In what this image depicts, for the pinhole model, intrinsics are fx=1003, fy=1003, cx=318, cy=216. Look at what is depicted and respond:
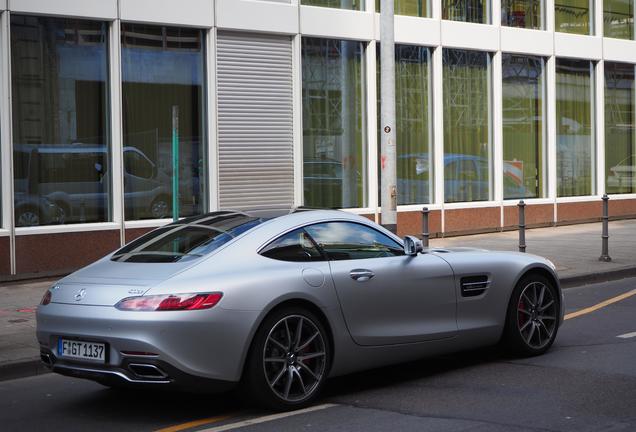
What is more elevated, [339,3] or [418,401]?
[339,3]

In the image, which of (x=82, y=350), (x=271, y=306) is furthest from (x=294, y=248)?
(x=82, y=350)

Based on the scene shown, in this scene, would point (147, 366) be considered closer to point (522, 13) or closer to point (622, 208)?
point (522, 13)

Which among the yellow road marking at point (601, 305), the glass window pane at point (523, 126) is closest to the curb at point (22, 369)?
the yellow road marking at point (601, 305)

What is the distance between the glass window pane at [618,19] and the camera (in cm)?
2512

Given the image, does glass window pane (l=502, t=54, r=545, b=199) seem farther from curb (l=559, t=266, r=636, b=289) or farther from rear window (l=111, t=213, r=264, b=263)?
rear window (l=111, t=213, r=264, b=263)

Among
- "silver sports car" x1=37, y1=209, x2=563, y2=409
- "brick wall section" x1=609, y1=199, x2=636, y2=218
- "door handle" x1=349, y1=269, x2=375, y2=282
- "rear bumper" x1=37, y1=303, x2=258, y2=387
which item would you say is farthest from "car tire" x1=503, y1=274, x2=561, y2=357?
"brick wall section" x1=609, y1=199, x2=636, y2=218

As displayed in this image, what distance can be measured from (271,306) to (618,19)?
21197 mm

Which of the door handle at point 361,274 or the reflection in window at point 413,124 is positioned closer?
the door handle at point 361,274

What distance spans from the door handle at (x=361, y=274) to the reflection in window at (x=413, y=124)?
12732 millimetres

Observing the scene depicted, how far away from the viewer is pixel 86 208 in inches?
604

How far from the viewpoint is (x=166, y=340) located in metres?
6.25

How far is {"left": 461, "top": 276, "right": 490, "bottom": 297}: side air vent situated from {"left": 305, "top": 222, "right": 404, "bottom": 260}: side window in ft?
2.06

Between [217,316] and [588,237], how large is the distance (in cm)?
1543

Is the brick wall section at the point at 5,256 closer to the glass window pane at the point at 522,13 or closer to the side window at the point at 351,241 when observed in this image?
the side window at the point at 351,241
